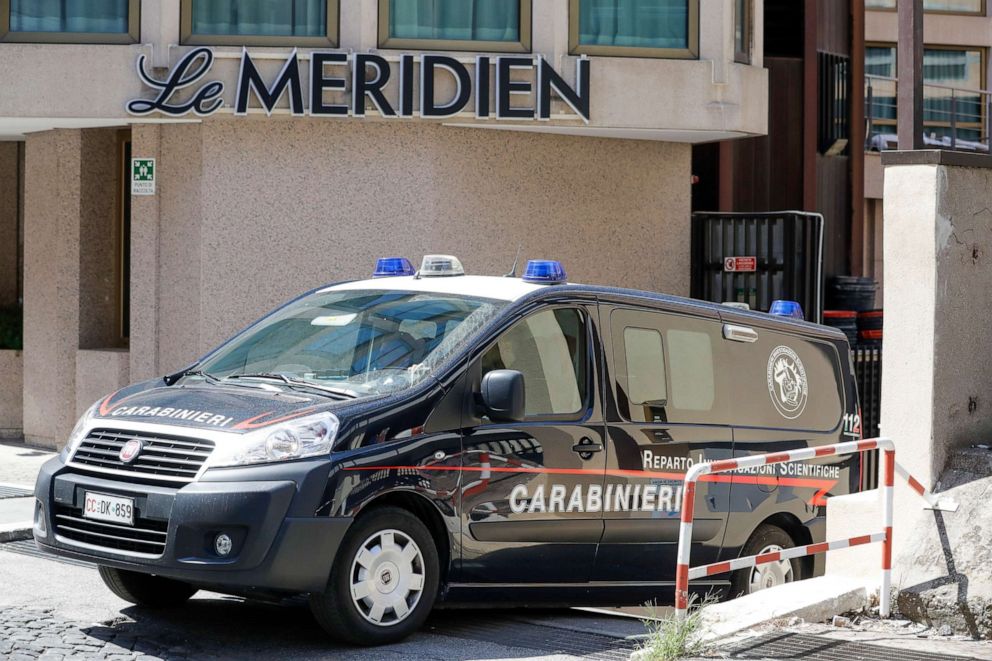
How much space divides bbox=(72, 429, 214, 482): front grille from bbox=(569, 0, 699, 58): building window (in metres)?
7.56

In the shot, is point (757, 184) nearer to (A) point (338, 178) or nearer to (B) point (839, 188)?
(B) point (839, 188)

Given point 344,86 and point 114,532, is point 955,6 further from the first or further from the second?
point 114,532

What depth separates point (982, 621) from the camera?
6707 millimetres

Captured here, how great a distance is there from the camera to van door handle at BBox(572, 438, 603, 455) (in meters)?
7.34

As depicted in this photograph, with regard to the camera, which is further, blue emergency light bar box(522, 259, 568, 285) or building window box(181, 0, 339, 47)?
building window box(181, 0, 339, 47)

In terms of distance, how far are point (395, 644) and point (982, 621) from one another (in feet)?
8.91

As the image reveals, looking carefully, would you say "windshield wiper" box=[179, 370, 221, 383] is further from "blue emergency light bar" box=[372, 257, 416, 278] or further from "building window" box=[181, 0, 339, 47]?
"building window" box=[181, 0, 339, 47]

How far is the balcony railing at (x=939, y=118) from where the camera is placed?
82.1 ft

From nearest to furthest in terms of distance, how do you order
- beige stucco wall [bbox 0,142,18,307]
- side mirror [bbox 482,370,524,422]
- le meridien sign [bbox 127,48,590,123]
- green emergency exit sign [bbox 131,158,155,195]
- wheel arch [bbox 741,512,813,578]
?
1. side mirror [bbox 482,370,524,422]
2. wheel arch [bbox 741,512,813,578]
3. le meridien sign [bbox 127,48,590,123]
4. green emergency exit sign [bbox 131,158,155,195]
5. beige stucco wall [bbox 0,142,18,307]

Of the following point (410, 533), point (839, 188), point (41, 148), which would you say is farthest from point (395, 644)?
point (839, 188)

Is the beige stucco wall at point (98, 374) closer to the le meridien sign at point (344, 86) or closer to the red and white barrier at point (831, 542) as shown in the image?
the le meridien sign at point (344, 86)

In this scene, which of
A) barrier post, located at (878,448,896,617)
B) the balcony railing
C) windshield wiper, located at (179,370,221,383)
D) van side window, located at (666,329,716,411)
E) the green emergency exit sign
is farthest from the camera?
the balcony railing

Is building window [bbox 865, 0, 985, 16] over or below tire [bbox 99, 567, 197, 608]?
over

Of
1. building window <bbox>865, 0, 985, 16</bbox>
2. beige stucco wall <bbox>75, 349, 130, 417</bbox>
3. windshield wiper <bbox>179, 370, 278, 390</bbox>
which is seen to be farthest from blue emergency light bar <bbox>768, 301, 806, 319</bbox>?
building window <bbox>865, 0, 985, 16</bbox>
